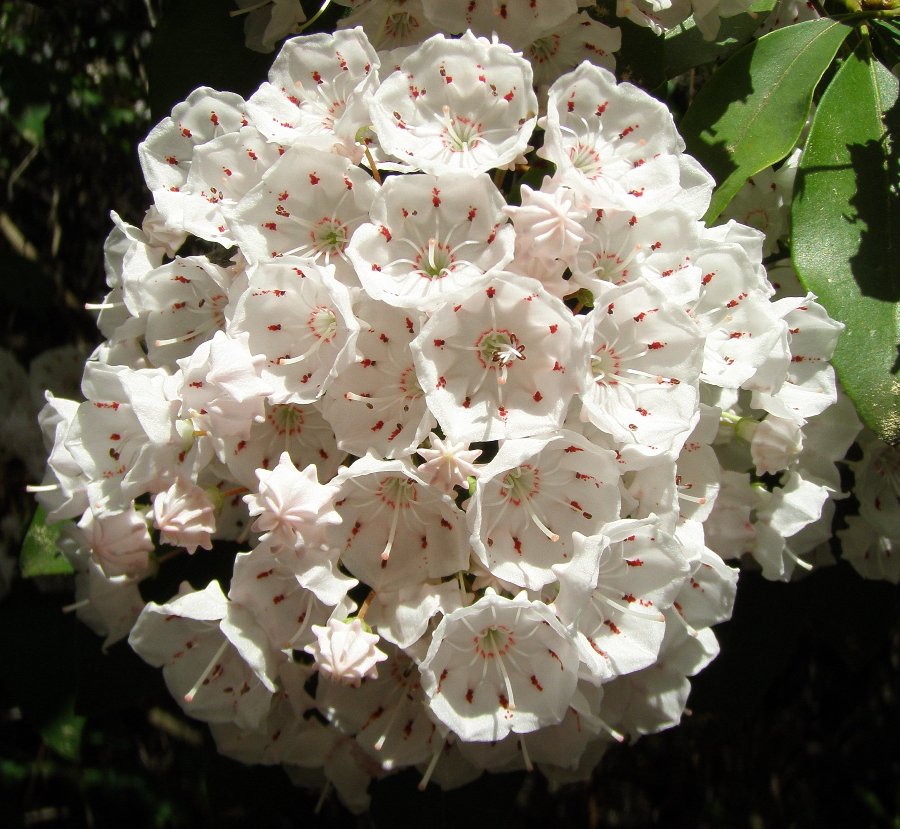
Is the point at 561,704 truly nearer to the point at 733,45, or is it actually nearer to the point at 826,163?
the point at 826,163

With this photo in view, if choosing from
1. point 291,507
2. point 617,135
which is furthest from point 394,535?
point 617,135

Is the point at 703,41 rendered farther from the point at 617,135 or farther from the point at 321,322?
the point at 321,322

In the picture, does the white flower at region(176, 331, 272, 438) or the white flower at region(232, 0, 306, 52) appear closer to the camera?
the white flower at region(176, 331, 272, 438)

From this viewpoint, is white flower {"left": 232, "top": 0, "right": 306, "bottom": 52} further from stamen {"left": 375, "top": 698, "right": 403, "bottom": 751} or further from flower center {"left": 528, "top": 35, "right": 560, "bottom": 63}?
stamen {"left": 375, "top": 698, "right": 403, "bottom": 751}

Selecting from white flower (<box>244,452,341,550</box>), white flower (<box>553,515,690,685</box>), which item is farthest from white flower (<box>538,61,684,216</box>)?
white flower (<box>244,452,341,550</box>)

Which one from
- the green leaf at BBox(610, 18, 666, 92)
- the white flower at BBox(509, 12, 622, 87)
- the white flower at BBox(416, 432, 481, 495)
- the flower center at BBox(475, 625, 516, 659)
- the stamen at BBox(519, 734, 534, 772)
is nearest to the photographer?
the white flower at BBox(416, 432, 481, 495)
